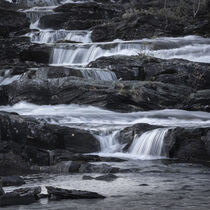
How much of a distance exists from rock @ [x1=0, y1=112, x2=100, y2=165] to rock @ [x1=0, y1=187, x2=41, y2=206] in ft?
14.4

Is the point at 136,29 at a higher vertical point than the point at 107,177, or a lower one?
higher

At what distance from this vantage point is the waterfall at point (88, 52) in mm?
28859

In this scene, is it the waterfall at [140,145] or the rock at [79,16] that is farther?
the rock at [79,16]

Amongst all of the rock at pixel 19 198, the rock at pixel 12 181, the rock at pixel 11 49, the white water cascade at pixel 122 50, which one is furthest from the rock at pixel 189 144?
the rock at pixel 11 49

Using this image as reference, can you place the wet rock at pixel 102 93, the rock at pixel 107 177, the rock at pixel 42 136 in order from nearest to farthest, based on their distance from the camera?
the rock at pixel 107 177
the rock at pixel 42 136
the wet rock at pixel 102 93

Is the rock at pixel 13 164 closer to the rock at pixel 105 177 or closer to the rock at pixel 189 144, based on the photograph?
the rock at pixel 105 177

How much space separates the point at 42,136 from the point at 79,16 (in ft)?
88.1

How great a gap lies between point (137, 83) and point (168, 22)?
46.6ft

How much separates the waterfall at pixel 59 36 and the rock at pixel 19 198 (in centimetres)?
2613

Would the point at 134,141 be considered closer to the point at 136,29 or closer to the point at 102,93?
the point at 102,93

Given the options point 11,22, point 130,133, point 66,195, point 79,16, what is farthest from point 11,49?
point 66,195

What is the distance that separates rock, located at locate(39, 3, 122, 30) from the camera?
125 feet

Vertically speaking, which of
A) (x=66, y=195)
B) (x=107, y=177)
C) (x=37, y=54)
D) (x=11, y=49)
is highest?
(x=11, y=49)

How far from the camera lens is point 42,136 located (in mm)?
14750
